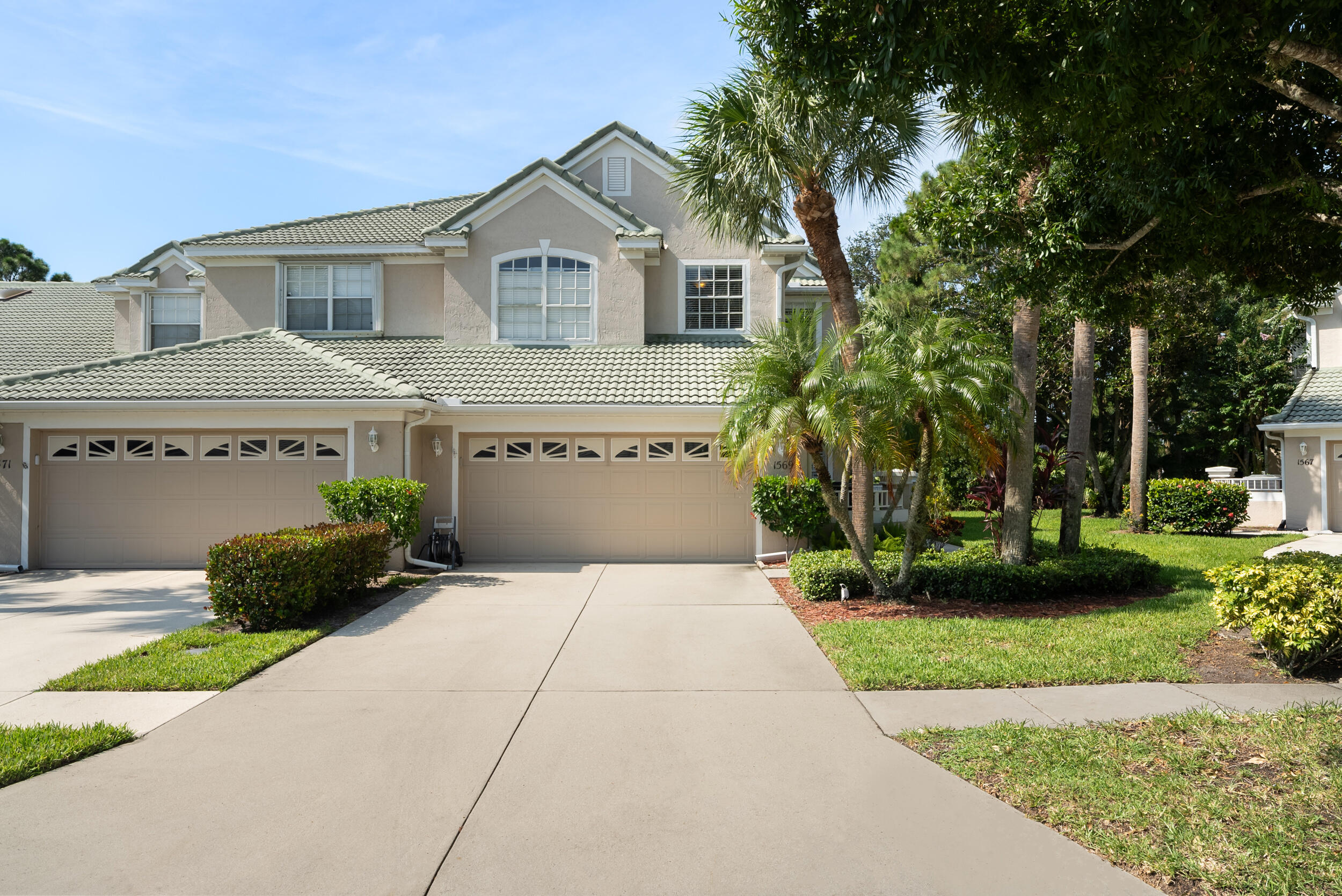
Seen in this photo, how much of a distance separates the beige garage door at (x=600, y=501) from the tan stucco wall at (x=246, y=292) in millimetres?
6234

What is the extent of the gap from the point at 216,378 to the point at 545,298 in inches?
246

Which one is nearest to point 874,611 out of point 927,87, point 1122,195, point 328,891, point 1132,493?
point 1122,195

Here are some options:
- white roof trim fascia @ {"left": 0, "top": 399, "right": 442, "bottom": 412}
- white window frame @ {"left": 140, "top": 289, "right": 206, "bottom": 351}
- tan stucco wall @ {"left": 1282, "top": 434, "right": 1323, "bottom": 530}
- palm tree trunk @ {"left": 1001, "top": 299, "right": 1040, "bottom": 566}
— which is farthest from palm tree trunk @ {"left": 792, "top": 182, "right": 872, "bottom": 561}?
tan stucco wall @ {"left": 1282, "top": 434, "right": 1323, "bottom": 530}

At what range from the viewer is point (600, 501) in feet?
47.7

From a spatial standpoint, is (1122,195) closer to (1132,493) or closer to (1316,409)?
(1132,493)

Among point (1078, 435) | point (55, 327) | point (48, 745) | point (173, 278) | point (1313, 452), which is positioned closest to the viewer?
point (48, 745)

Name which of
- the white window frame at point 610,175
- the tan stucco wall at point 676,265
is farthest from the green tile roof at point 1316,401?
the white window frame at point 610,175

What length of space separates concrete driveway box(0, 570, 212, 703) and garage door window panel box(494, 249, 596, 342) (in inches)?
289

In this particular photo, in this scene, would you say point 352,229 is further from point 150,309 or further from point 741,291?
point 741,291

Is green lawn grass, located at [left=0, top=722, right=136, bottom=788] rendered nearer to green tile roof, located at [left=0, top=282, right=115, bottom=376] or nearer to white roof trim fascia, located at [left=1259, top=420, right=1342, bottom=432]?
green tile roof, located at [left=0, top=282, right=115, bottom=376]

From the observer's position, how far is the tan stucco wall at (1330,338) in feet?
70.2

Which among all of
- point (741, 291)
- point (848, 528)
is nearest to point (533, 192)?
point (741, 291)

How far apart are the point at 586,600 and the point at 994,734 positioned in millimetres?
6289

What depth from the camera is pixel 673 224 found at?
676 inches
